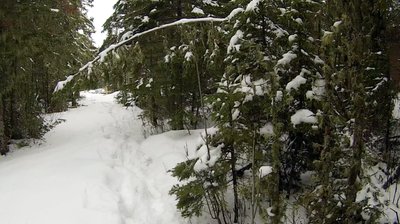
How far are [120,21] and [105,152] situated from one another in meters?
3.76

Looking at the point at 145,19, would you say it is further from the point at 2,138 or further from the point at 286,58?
the point at 286,58

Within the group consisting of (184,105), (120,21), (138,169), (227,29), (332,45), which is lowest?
(138,169)

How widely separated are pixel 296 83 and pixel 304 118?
45 centimetres

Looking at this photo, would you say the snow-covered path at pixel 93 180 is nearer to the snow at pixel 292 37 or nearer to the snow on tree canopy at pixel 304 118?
the snow on tree canopy at pixel 304 118

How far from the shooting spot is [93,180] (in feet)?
21.2

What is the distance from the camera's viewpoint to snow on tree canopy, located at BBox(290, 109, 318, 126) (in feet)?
14.9

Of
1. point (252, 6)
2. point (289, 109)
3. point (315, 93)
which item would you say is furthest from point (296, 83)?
point (252, 6)

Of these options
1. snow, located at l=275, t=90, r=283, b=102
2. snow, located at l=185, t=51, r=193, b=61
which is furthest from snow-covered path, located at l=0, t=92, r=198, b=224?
snow, located at l=275, t=90, r=283, b=102

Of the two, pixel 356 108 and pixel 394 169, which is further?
pixel 394 169

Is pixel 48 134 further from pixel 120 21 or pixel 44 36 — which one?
pixel 120 21

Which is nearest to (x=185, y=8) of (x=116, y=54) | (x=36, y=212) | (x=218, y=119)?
(x=116, y=54)

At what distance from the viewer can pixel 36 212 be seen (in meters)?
5.41

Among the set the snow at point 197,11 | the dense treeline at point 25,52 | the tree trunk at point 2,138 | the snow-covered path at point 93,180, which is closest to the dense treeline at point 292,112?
the snow-covered path at point 93,180

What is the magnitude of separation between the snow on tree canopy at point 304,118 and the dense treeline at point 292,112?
0.01m
